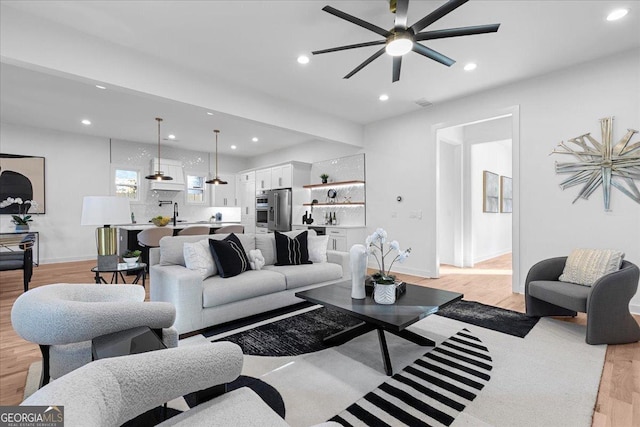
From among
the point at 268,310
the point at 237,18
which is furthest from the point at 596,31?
the point at 268,310

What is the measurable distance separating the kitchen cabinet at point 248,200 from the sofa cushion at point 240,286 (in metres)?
5.16

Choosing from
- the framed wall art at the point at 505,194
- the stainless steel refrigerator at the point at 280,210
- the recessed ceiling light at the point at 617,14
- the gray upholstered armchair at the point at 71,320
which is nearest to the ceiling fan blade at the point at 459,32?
the recessed ceiling light at the point at 617,14

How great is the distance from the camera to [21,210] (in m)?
6.02

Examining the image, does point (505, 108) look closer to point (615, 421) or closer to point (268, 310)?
point (615, 421)

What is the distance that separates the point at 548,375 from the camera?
205 centimetres

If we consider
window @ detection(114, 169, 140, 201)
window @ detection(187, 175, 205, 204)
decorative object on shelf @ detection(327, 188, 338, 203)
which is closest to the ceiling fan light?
decorative object on shelf @ detection(327, 188, 338, 203)

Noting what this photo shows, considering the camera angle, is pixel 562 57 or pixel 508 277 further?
pixel 508 277

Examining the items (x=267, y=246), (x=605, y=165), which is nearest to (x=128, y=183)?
(x=267, y=246)

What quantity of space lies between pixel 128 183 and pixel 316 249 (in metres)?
5.95

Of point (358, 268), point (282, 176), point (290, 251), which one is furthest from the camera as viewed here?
point (282, 176)

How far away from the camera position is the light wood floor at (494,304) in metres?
1.74

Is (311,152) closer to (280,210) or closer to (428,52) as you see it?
(280,210)

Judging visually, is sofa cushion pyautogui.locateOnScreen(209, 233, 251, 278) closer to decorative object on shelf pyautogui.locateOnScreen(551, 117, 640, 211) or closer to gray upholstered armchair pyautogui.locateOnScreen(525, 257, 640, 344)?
gray upholstered armchair pyautogui.locateOnScreen(525, 257, 640, 344)

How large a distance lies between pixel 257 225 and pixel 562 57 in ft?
22.1
